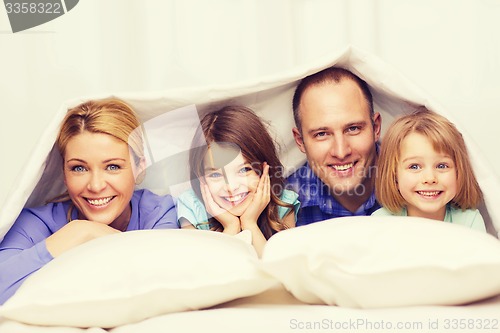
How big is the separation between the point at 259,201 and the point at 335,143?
0.66ft

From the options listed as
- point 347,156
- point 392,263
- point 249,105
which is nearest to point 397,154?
point 347,156

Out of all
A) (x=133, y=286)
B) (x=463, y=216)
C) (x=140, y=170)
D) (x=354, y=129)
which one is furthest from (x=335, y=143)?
(x=133, y=286)

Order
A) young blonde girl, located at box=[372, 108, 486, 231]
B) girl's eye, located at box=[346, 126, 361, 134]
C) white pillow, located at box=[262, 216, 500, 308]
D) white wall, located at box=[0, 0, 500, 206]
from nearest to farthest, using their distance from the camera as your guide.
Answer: white pillow, located at box=[262, 216, 500, 308] → young blonde girl, located at box=[372, 108, 486, 231] → girl's eye, located at box=[346, 126, 361, 134] → white wall, located at box=[0, 0, 500, 206]

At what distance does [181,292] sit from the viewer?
3.19ft

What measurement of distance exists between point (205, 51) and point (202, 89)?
1.77 feet

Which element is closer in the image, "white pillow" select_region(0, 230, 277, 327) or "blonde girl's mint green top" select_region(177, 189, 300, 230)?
"white pillow" select_region(0, 230, 277, 327)

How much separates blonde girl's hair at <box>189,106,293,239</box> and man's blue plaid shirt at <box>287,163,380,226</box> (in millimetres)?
52

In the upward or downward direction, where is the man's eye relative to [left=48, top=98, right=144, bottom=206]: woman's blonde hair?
downward

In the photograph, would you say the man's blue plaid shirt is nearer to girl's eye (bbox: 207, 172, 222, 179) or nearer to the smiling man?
Answer: the smiling man

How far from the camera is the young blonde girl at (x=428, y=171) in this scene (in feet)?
4.56

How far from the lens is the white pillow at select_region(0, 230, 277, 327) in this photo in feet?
3.20

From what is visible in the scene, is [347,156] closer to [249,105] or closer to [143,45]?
[249,105]

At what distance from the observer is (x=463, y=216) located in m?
1.43

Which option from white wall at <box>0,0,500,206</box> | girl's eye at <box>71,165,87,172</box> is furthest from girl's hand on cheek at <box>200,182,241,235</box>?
white wall at <box>0,0,500,206</box>
